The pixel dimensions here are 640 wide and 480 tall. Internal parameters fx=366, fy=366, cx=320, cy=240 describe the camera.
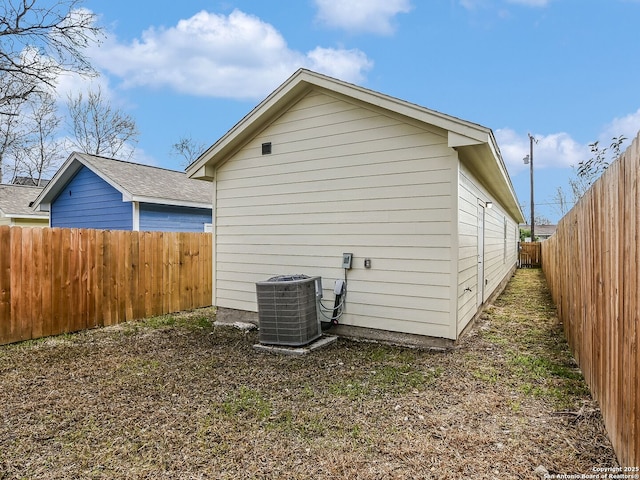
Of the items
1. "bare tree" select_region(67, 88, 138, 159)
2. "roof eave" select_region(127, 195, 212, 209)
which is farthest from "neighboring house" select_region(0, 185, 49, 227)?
"roof eave" select_region(127, 195, 212, 209)

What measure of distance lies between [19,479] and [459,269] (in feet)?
15.6

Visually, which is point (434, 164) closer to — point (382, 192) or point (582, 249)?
point (382, 192)

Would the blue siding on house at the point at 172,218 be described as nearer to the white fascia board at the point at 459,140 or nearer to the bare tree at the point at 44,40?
the bare tree at the point at 44,40

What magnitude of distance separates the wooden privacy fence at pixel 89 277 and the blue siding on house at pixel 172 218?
10.1 ft

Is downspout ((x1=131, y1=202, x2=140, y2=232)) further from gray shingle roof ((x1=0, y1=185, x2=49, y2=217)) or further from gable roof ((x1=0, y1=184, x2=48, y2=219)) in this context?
gray shingle roof ((x1=0, y1=185, x2=49, y2=217))

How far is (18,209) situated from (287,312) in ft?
47.2

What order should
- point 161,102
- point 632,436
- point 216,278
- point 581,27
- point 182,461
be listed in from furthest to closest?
point 161,102 < point 581,27 < point 216,278 < point 182,461 < point 632,436

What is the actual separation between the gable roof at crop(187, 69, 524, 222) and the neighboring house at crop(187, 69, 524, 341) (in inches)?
0.6

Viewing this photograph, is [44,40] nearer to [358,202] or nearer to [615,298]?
[358,202]

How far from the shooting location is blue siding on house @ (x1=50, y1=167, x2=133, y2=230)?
10.6m

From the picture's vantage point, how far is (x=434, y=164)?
Result: 4.89 m

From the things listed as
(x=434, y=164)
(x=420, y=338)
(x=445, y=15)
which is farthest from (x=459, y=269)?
(x=445, y=15)

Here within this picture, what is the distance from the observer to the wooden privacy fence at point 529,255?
22.4 meters

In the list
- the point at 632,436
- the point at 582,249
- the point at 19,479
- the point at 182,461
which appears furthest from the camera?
the point at 582,249
